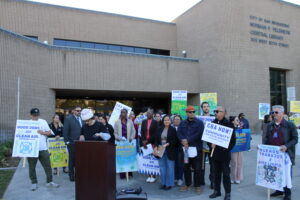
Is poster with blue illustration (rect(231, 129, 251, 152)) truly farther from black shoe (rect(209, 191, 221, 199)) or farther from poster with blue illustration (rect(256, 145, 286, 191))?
black shoe (rect(209, 191, 221, 199))

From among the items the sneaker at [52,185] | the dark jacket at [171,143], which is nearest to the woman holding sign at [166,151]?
the dark jacket at [171,143]

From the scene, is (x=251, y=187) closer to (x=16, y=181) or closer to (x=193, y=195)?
(x=193, y=195)

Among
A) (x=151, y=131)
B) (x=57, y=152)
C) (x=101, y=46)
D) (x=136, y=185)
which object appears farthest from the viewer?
(x=101, y=46)

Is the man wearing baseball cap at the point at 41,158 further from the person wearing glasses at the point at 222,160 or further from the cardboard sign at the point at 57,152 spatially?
the person wearing glasses at the point at 222,160

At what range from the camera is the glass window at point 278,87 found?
2072cm

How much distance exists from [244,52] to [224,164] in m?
15.4

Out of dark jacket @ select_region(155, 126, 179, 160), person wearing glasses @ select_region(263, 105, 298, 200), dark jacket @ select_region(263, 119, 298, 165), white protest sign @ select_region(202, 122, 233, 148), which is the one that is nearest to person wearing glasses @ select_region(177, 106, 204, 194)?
dark jacket @ select_region(155, 126, 179, 160)

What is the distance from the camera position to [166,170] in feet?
20.0

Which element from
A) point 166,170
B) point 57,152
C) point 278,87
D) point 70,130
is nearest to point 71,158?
point 70,130

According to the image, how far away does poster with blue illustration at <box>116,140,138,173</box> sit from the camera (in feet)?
22.1

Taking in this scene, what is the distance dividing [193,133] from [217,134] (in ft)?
2.18

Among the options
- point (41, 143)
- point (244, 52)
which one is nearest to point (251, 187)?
point (41, 143)

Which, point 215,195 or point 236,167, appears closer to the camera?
point 215,195

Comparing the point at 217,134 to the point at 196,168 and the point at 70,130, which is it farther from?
the point at 70,130
